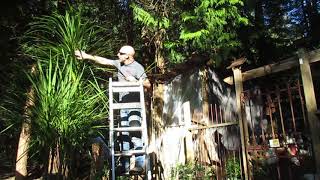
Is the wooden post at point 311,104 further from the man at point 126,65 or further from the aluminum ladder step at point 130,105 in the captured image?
the aluminum ladder step at point 130,105

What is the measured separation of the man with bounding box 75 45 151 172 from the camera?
4.63 metres

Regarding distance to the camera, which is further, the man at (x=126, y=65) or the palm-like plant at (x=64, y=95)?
the man at (x=126, y=65)

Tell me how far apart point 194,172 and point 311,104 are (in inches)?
90.4

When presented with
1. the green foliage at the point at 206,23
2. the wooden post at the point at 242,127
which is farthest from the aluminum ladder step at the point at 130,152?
the green foliage at the point at 206,23

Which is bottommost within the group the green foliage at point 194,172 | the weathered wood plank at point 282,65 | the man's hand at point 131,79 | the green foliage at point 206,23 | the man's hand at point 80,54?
the green foliage at point 194,172

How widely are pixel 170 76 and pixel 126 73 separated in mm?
2599

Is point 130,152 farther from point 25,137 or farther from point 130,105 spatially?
point 25,137

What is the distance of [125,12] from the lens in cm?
829

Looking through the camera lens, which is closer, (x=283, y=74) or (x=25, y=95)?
(x=25, y=95)

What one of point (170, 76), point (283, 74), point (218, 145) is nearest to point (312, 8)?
point (283, 74)

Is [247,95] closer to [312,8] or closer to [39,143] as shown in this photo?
[39,143]

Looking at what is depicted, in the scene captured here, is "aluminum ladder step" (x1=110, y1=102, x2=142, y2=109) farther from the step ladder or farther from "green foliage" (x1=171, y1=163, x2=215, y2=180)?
"green foliage" (x1=171, y1=163, x2=215, y2=180)

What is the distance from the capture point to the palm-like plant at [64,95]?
414 cm

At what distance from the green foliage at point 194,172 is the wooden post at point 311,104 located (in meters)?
1.95
